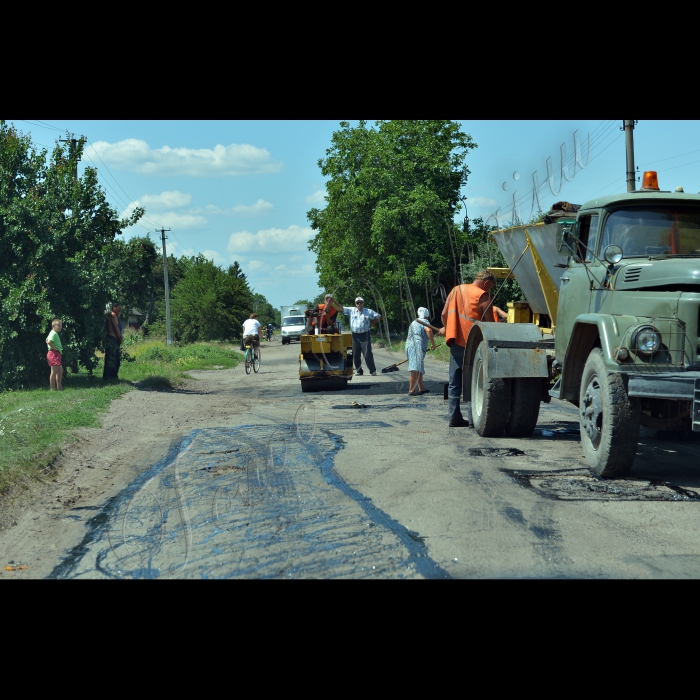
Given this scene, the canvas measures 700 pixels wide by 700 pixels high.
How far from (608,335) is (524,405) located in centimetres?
279

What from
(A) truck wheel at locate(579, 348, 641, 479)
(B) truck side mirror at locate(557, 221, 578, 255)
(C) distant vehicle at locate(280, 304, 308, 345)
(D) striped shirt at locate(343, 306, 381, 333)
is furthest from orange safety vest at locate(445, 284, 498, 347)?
(C) distant vehicle at locate(280, 304, 308, 345)

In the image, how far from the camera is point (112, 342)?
727 inches

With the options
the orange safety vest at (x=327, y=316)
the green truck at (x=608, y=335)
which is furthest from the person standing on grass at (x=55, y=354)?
the green truck at (x=608, y=335)

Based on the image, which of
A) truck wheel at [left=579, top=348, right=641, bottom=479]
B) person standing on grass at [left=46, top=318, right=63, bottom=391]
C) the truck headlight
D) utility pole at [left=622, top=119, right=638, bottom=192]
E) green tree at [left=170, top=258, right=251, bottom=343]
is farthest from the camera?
green tree at [left=170, top=258, right=251, bottom=343]

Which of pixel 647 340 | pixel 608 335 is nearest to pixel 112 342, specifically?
pixel 608 335

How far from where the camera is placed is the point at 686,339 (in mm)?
6551

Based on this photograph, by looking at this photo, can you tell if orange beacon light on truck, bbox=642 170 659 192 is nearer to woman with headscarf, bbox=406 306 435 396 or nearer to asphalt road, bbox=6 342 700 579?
asphalt road, bbox=6 342 700 579

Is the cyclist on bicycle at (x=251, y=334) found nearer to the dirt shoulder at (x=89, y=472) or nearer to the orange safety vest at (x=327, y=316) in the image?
the orange safety vest at (x=327, y=316)

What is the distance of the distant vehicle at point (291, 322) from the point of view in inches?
2379

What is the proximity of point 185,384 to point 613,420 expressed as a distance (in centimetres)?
1486

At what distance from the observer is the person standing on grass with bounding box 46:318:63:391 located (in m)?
16.4

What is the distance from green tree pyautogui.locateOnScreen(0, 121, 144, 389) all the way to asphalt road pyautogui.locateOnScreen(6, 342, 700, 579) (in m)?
8.40
